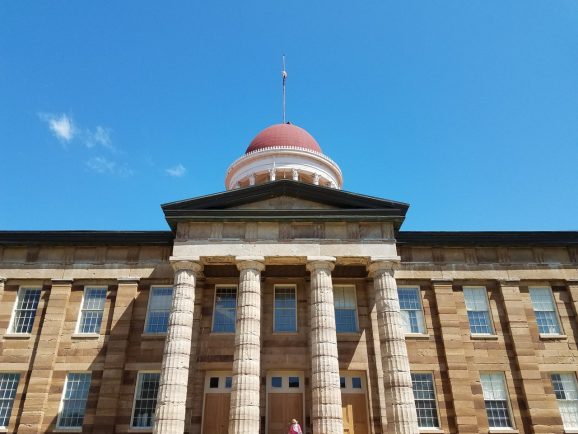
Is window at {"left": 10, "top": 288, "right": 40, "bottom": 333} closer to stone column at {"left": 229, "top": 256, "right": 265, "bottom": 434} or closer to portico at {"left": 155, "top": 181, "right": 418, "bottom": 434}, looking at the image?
portico at {"left": 155, "top": 181, "right": 418, "bottom": 434}

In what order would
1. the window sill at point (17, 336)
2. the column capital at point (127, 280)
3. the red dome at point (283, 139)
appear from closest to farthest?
the window sill at point (17, 336) < the column capital at point (127, 280) < the red dome at point (283, 139)

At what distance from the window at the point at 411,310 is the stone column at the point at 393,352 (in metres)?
2.81

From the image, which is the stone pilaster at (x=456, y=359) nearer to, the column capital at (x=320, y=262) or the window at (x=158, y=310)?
the column capital at (x=320, y=262)

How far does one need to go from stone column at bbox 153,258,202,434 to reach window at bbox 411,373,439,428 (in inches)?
424

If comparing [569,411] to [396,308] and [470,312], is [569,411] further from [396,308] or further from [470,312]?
[396,308]

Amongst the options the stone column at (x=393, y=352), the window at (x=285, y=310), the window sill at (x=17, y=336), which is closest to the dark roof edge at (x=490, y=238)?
the stone column at (x=393, y=352)

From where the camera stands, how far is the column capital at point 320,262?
71.0 ft

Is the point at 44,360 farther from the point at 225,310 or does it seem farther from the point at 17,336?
the point at 225,310

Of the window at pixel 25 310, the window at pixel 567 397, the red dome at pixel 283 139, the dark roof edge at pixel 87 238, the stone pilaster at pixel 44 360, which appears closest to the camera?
the stone pilaster at pixel 44 360

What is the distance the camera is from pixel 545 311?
24.0 meters

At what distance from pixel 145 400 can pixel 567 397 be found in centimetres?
2012

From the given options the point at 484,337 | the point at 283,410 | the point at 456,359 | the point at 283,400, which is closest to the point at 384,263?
the point at 456,359

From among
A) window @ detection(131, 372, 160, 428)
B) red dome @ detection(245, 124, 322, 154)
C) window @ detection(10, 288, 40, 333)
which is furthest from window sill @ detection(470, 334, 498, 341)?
window @ detection(10, 288, 40, 333)

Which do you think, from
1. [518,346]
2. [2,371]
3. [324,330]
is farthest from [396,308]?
[2,371]
